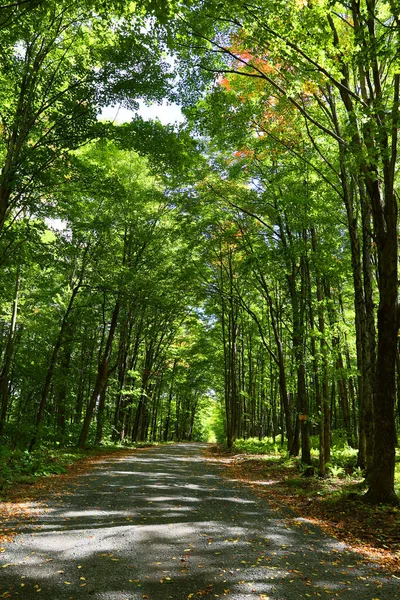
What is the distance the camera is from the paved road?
369 centimetres

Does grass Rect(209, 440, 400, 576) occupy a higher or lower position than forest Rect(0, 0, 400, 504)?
lower

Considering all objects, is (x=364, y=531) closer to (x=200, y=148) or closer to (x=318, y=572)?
(x=318, y=572)

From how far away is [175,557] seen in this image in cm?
449

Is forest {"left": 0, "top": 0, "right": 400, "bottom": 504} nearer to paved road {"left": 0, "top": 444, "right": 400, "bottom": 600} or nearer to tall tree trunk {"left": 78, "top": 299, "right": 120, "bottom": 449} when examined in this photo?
tall tree trunk {"left": 78, "top": 299, "right": 120, "bottom": 449}

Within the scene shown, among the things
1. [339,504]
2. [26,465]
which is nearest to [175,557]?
[339,504]

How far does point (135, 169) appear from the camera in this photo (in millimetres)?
17109

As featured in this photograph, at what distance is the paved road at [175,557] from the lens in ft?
12.1

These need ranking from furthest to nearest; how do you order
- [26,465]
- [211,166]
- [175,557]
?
[211,166], [26,465], [175,557]

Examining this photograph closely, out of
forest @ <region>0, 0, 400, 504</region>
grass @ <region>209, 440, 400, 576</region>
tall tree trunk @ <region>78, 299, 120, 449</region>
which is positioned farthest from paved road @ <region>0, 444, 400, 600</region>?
tall tree trunk @ <region>78, 299, 120, 449</region>

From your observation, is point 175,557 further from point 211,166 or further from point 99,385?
point 99,385

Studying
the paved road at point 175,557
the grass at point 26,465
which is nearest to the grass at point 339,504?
the paved road at point 175,557

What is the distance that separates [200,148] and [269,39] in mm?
7707

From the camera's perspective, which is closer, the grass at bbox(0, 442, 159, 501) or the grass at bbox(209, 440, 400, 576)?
the grass at bbox(209, 440, 400, 576)

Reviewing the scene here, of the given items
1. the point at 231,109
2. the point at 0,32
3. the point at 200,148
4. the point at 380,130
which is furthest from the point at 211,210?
the point at 380,130
